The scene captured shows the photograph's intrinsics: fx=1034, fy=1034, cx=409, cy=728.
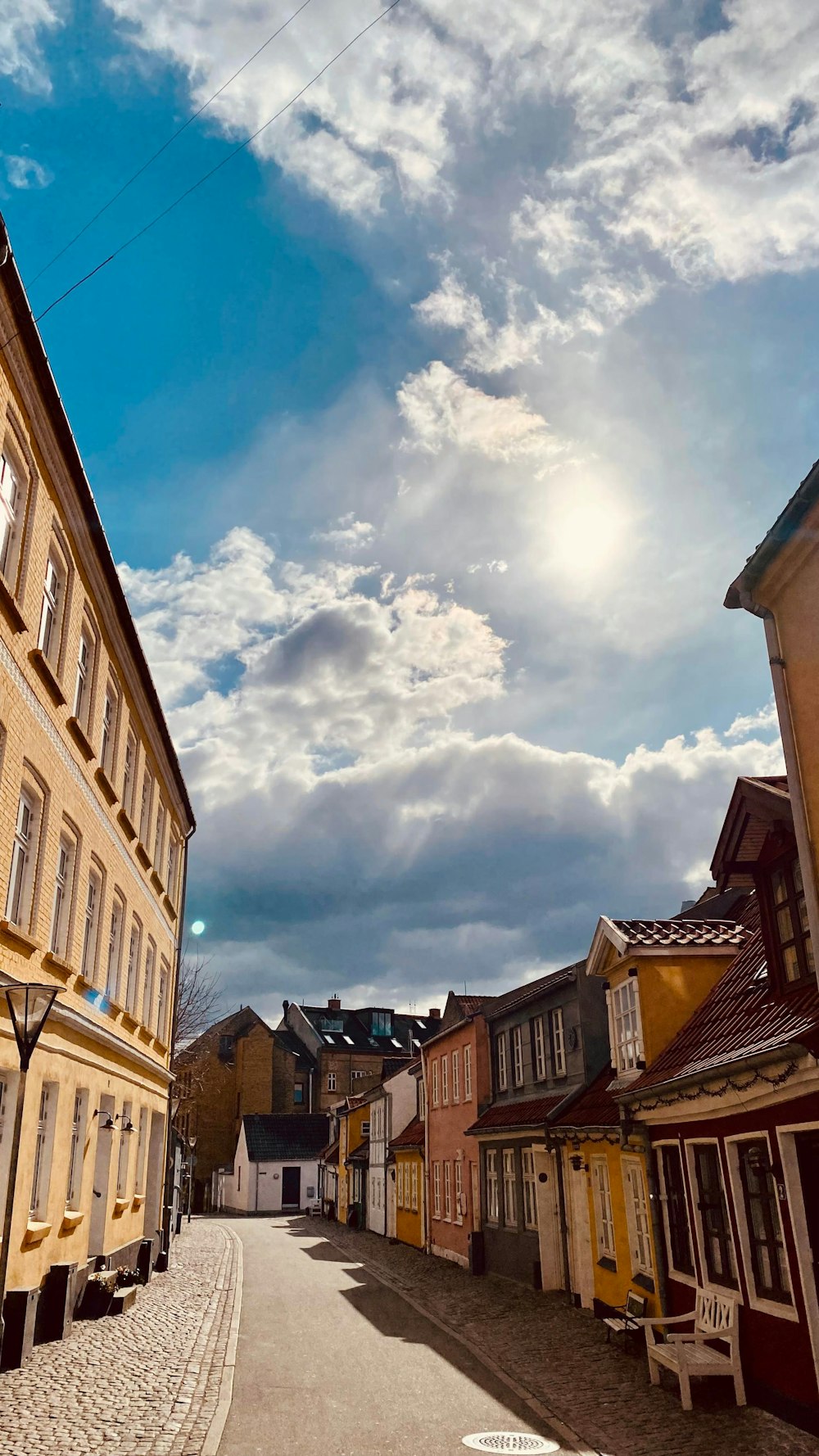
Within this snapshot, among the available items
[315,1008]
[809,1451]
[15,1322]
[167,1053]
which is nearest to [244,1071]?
[315,1008]

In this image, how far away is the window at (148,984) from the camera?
72.7ft

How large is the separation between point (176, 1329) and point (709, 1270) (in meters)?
7.80

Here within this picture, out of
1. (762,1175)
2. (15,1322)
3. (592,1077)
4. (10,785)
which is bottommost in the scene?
A: (15,1322)

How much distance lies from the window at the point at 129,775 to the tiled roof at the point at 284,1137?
43.7 meters

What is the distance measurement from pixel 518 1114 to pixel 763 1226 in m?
11.8

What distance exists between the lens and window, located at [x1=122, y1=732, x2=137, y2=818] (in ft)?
63.8

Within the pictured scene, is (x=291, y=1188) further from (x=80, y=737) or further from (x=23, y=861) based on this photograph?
(x=23, y=861)

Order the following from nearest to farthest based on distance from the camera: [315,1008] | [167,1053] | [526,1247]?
[526,1247], [167,1053], [315,1008]

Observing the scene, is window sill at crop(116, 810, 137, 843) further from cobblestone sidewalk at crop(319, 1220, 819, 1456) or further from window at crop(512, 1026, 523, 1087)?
window at crop(512, 1026, 523, 1087)

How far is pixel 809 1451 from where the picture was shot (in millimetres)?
8703

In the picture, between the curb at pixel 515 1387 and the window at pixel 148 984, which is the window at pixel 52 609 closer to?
the curb at pixel 515 1387

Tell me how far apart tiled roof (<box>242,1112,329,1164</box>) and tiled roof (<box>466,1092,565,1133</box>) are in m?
36.1

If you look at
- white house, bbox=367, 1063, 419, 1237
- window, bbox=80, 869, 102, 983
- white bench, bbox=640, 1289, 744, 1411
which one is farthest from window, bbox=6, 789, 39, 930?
white house, bbox=367, 1063, 419, 1237

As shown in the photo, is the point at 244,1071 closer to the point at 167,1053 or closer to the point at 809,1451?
the point at 167,1053
